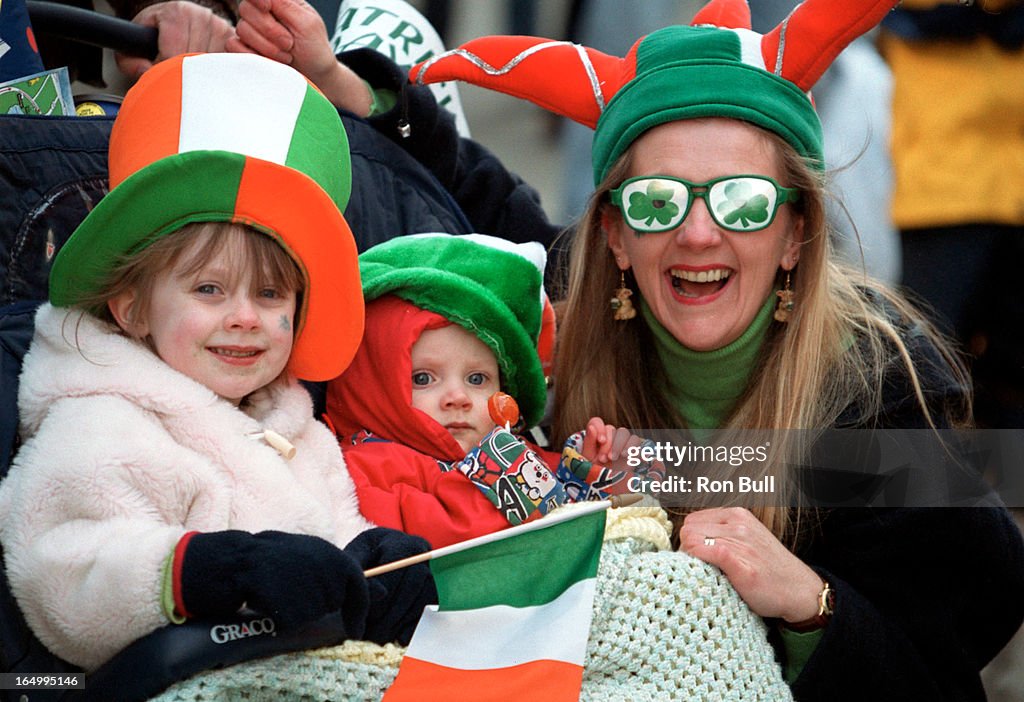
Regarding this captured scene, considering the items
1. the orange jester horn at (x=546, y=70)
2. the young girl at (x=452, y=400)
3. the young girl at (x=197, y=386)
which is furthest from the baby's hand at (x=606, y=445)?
the orange jester horn at (x=546, y=70)

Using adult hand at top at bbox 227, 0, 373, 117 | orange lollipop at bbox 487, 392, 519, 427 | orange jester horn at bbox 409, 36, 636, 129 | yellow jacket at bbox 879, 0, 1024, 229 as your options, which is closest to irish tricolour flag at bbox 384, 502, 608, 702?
orange lollipop at bbox 487, 392, 519, 427

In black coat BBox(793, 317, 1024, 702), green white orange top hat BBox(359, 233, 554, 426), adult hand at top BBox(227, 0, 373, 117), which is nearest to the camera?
black coat BBox(793, 317, 1024, 702)

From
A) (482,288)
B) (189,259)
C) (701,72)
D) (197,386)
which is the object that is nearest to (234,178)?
(189,259)

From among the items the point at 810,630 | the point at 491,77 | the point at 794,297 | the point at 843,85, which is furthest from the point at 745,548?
the point at 843,85

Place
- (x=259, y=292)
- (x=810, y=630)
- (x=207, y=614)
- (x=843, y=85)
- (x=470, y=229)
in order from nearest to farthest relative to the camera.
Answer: (x=207, y=614) < (x=259, y=292) < (x=810, y=630) < (x=470, y=229) < (x=843, y=85)

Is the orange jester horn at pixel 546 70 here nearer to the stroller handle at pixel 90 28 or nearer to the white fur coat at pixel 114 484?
the stroller handle at pixel 90 28

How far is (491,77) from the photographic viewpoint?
2871mm

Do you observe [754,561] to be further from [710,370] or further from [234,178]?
[234,178]

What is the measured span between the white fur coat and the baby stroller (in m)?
0.04

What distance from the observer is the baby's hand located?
105 inches

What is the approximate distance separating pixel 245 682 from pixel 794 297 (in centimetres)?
139

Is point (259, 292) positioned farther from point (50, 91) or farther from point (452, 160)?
point (452, 160)

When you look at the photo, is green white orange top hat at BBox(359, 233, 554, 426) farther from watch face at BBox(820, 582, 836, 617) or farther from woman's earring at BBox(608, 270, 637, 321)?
watch face at BBox(820, 582, 836, 617)

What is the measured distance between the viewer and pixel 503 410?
2633 mm
